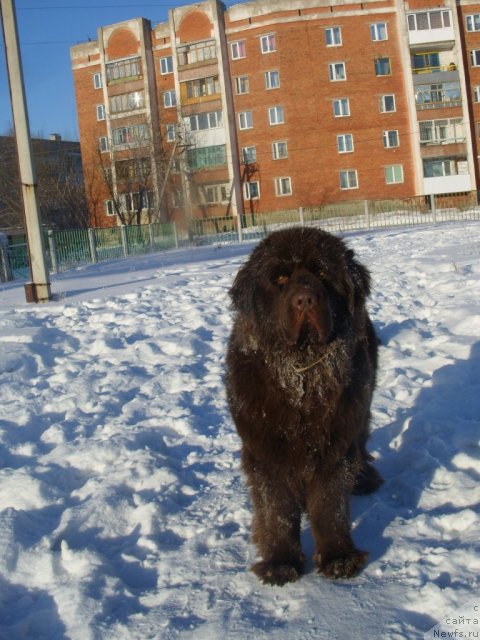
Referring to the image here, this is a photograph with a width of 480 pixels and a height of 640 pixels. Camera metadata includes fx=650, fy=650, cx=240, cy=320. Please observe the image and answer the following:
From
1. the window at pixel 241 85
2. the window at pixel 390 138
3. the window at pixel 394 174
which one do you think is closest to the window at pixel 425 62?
the window at pixel 390 138

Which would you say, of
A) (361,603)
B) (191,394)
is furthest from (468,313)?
(361,603)

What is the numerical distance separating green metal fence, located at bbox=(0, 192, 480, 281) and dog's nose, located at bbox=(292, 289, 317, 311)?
16540mm

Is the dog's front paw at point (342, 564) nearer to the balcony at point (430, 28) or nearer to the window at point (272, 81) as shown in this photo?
the window at point (272, 81)

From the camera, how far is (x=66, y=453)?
4473 millimetres

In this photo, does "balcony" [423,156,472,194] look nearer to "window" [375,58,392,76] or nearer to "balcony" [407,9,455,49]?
"window" [375,58,392,76]

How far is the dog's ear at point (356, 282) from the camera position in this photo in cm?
298

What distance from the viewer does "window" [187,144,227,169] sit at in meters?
49.8

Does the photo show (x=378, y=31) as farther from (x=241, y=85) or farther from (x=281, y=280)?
(x=281, y=280)

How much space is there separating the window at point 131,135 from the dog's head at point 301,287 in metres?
48.6

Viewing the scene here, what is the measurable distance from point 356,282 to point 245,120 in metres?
49.3

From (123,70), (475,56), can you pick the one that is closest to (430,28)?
(475,56)

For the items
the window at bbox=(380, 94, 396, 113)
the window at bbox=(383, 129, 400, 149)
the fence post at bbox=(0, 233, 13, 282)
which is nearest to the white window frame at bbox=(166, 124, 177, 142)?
the window at bbox=(380, 94, 396, 113)

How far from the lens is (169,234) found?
28.5 m

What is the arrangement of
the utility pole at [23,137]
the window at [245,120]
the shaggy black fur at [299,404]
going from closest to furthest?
1. the shaggy black fur at [299,404]
2. the utility pole at [23,137]
3. the window at [245,120]
